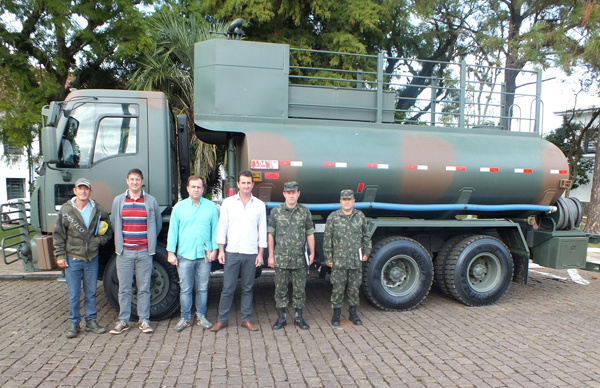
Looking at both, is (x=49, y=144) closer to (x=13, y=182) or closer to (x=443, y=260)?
(x=443, y=260)

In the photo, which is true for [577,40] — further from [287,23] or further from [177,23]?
[177,23]

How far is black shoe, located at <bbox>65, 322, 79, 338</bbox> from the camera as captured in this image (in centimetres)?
489

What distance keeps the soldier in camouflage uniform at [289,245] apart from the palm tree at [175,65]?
7005 millimetres

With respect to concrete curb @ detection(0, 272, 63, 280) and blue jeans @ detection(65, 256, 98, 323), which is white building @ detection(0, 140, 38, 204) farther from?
blue jeans @ detection(65, 256, 98, 323)

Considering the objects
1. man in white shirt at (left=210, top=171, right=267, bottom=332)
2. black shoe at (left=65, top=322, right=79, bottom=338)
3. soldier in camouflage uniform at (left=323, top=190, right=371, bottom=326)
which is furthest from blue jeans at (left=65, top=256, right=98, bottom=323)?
soldier in camouflage uniform at (left=323, top=190, right=371, bottom=326)

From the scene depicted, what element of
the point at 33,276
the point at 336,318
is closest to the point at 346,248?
the point at 336,318

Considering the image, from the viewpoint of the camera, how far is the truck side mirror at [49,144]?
4.85 metres

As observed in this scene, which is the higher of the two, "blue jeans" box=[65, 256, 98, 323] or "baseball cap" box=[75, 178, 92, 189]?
"baseball cap" box=[75, 178, 92, 189]

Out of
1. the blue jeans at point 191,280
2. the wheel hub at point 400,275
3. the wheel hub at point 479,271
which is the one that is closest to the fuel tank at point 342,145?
the wheel hub at point 400,275

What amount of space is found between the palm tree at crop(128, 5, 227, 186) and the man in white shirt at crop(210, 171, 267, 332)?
6.90 meters

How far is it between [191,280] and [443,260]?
3.60 m

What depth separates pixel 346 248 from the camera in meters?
5.31

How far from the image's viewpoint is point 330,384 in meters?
3.86

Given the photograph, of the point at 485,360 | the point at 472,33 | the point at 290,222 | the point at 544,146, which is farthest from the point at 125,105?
the point at 472,33
